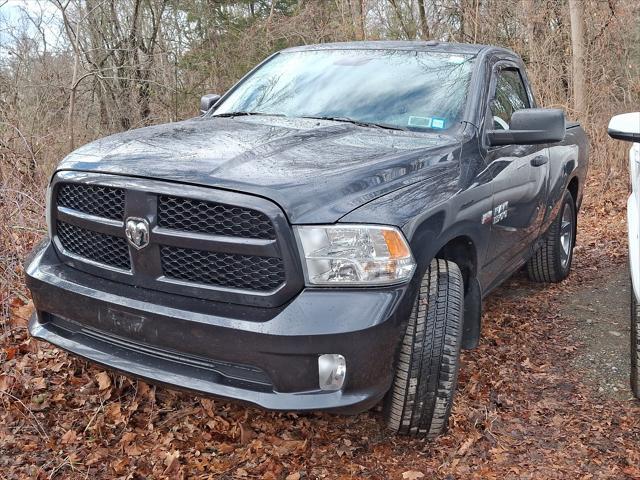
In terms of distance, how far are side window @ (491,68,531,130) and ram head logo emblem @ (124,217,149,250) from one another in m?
2.17

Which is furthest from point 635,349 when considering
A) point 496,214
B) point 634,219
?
point 496,214

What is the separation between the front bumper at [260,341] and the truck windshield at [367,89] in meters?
1.38

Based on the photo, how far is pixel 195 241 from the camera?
7.39 ft

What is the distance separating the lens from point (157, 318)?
92.2 inches

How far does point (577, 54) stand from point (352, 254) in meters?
10.1

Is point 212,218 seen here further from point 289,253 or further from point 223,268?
point 289,253

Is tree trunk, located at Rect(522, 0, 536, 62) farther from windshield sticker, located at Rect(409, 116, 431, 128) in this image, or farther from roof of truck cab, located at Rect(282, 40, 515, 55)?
windshield sticker, located at Rect(409, 116, 431, 128)

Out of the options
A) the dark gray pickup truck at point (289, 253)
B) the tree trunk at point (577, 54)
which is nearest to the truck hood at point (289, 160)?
the dark gray pickup truck at point (289, 253)

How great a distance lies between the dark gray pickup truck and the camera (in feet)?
7.27

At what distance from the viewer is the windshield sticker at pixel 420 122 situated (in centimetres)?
329

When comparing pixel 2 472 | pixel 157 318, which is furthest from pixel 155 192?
pixel 2 472

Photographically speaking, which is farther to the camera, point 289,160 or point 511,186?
point 511,186

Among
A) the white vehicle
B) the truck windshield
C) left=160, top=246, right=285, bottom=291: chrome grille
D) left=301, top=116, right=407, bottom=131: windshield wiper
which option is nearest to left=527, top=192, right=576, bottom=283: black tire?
the white vehicle

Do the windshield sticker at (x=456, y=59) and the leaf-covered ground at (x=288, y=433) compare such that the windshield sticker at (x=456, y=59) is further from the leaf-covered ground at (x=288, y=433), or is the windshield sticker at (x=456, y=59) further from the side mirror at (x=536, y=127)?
the leaf-covered ground at (x=288, y=433)
